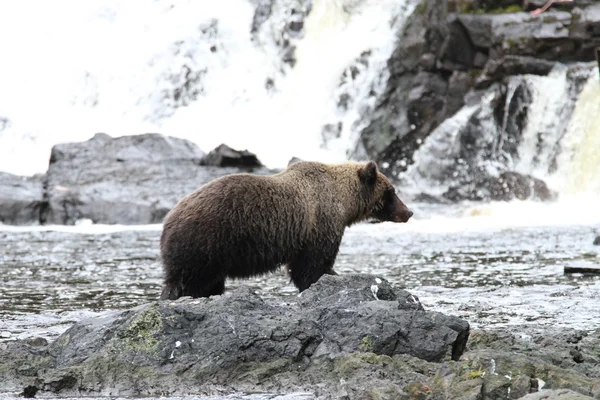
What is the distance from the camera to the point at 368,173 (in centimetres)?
922

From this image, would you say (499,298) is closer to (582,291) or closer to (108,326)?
(582,291)

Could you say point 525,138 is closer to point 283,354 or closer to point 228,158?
point 228,158

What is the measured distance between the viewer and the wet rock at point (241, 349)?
5566 millimetres

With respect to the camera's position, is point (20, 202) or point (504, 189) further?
point (504, 189)

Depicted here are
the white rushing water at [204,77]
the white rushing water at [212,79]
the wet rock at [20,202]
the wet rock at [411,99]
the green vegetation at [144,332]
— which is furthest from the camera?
the white rushing water at [204,77]

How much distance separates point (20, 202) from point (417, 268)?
35.4ft

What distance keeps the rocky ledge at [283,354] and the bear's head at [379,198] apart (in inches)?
113

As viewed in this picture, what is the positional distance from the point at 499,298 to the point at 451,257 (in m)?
4.22

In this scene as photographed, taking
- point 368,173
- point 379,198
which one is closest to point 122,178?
point 379,198

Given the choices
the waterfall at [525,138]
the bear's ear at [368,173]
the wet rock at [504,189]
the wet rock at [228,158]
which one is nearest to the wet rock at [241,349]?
the bear's ear at [368,173]

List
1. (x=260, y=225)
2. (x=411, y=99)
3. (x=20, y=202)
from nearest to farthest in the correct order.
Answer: (x=260, y=225) → (x=20, y=202) → (x=411, y=99)

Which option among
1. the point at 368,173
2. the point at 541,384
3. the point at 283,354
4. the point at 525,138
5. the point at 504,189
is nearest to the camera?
the point at 541,384

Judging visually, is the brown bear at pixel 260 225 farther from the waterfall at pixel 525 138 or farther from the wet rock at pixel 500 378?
the waterfall at pixel 525 138

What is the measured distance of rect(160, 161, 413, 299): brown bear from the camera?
7434 mm
